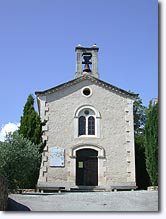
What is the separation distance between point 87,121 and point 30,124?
3.06 meters

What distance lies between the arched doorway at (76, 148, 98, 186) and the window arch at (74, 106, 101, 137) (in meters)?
0.75

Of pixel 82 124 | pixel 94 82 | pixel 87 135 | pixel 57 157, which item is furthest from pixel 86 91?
pixel 57 157

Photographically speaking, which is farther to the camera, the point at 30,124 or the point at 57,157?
the point at 57,157

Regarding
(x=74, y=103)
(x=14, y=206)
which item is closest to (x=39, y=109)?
(x=74, y=103)

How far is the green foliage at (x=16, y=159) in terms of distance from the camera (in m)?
8.76

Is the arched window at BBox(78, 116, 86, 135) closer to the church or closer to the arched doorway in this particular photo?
the church

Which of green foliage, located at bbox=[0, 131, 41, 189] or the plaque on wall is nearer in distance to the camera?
green foliage, located at bbox=[0, 131, 41, 189]

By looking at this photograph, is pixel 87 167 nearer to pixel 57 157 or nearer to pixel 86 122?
pixel 57 157

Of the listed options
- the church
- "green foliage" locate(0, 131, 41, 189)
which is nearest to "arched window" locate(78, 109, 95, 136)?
the church

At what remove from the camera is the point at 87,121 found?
1434 cm

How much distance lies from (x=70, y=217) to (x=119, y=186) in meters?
8.22

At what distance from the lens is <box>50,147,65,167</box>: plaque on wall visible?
527 inches

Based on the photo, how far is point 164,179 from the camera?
5.68 m

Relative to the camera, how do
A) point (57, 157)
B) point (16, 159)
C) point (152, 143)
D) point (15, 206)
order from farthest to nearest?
1. point (57, 157)
2. point (152, 143)
3. point (16, 159)
4. point (15, 206)
